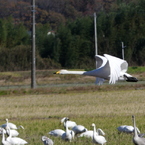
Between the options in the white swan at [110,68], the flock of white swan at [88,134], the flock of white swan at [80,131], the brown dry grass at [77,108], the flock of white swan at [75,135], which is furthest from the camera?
the white swan at [110,68]

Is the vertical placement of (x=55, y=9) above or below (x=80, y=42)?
above

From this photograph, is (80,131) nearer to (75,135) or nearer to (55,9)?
(75,135)

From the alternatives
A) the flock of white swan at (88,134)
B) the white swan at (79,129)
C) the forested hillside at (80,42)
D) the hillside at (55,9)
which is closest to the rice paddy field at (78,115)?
the flock of white swan at (88,134)

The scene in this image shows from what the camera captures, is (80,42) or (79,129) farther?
(80,42)

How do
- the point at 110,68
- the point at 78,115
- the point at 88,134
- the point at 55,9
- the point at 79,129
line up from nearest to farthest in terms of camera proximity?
the point at 88,134, the point at 79,129, the point at 78,115, the point at 110,68, the point at 55,9

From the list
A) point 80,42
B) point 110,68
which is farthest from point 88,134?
point 80,42

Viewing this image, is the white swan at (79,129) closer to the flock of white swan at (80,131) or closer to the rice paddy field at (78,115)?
the flock of white swan at (80,131)

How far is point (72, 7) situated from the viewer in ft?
392

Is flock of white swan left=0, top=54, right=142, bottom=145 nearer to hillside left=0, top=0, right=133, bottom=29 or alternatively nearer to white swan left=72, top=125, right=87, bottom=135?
white swan left=72, top=125, right=87, bottom=135

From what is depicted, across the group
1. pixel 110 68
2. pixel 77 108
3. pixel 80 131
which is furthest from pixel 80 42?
pixel 80 131

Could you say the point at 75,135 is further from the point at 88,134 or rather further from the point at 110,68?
the point at 110,68

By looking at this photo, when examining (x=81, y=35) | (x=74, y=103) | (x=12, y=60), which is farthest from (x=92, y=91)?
(x=81, y=35)

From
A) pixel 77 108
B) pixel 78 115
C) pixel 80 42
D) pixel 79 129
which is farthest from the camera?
pixel 80 42

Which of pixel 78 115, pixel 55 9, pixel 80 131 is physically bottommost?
pixel 78 115
